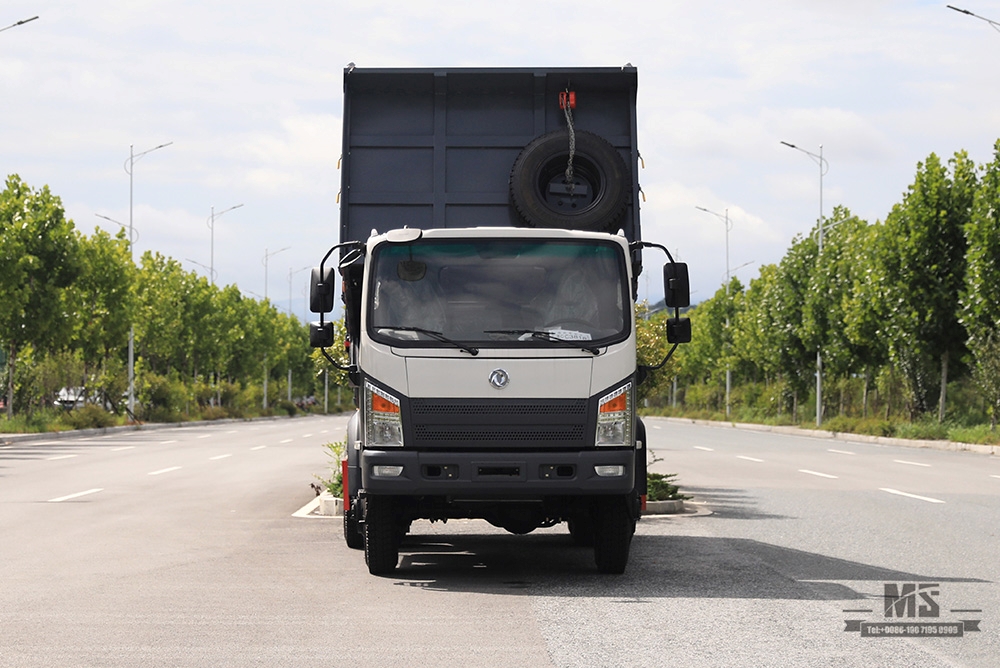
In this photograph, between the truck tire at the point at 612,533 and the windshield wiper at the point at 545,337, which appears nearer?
the windshield wiper at the point at 545,337

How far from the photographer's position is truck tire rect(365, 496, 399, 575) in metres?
10.6

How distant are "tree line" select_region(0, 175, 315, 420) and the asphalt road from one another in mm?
23247

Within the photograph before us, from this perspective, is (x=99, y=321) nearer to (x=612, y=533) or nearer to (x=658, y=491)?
(x=658, y=491)

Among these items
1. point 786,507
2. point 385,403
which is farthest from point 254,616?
point 786,507

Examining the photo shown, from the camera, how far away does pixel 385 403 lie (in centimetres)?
1009

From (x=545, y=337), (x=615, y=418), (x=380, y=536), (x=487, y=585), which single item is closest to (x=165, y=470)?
(x=380, y=536)

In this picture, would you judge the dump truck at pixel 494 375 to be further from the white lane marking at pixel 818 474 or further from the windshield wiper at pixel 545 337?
the white lane marking at pixel 818 474

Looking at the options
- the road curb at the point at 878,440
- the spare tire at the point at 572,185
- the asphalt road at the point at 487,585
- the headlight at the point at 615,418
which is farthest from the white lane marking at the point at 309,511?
the road curb at the point at 878,440

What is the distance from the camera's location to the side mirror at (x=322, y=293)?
414 inches

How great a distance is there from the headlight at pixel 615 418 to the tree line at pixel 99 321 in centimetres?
Answer: 3332

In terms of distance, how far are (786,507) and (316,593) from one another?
29.9 ft

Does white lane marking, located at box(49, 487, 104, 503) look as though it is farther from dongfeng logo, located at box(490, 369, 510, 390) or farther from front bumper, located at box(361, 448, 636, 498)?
dongfeng logo, located at box(490, 369, 510, 390)

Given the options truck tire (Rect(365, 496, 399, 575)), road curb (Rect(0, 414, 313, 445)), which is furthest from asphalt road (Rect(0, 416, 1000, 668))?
road curb (Rect(0, 414, 313, 445))

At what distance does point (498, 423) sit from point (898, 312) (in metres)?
33.2
